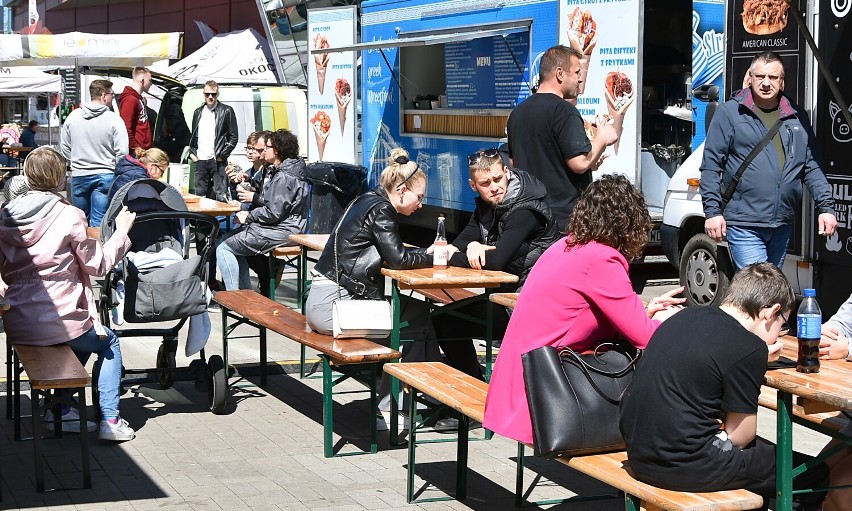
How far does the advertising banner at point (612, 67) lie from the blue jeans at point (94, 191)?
449cm

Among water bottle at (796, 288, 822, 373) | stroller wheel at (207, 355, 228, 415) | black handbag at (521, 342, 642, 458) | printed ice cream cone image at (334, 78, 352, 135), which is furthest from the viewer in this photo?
printed ice cream cone image at (334, 78, 352, 135)

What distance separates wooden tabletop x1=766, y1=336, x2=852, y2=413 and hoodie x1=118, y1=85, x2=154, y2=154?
1127 cm

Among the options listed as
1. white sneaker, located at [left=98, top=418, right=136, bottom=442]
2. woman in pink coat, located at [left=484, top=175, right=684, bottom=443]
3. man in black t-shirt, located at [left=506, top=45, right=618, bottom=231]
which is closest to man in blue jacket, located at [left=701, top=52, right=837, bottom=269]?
man in black t-shirt, located at [left=506, top=45, right=618, bottom=231]

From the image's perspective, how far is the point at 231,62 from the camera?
29.5 m

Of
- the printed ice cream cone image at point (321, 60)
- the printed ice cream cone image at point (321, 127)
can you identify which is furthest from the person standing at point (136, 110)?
the printed ice cream cone image at point (321, 60)

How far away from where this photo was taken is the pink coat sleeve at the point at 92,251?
20.2ft

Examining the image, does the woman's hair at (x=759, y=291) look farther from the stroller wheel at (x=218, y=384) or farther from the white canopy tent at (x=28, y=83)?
the white canopy tent at (x=28, y=83)

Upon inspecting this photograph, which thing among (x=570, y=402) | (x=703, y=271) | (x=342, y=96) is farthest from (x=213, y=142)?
(x=570, y=402)

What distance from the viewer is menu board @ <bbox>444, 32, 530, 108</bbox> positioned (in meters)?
12.5

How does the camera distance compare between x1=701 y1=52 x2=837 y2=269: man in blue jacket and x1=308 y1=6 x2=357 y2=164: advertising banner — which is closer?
x1=701 y1=52 x2=837 y2=269: man in blue jacket

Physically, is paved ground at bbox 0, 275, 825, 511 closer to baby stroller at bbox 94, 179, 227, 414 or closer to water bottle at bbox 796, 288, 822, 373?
baby stroller at bbox 94, 179, 227, 414

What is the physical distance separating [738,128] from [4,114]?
38553 millimetres

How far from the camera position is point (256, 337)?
947 cm

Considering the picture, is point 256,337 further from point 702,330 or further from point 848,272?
point 702,330
